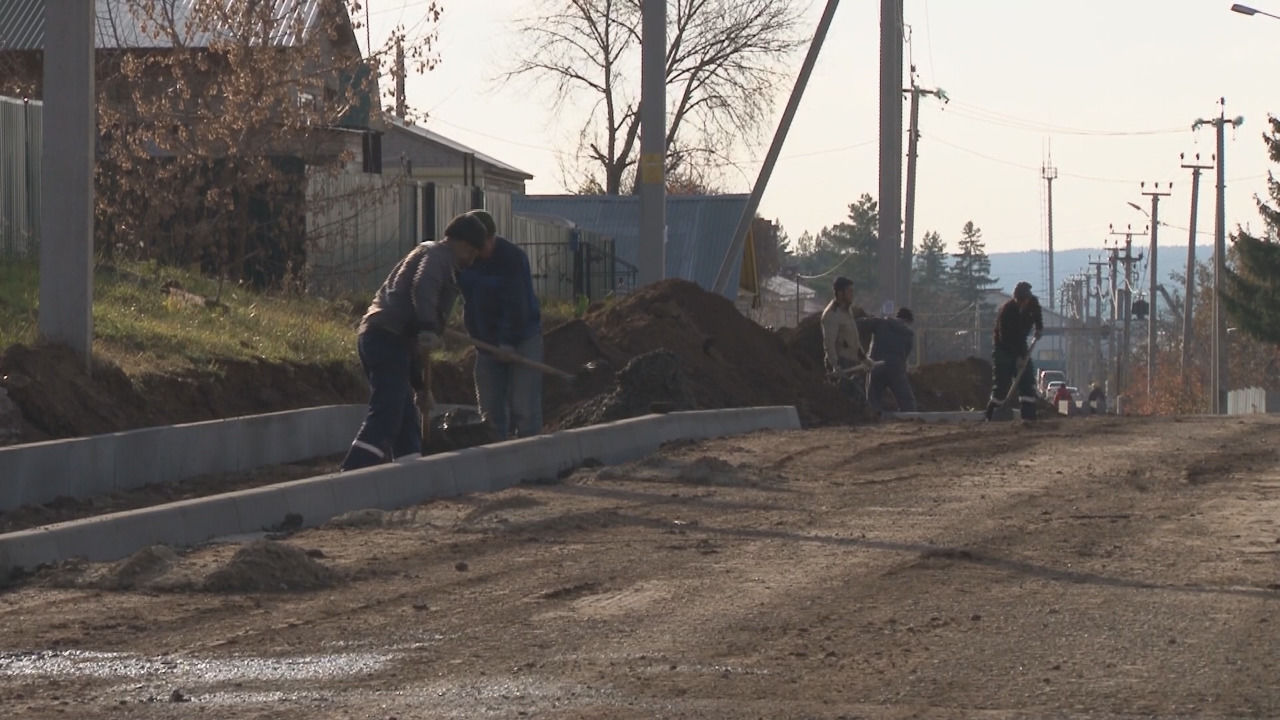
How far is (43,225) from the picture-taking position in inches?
515

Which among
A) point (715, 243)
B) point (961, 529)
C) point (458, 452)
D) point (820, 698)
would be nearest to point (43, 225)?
point (458, 452)

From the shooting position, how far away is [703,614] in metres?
7.17

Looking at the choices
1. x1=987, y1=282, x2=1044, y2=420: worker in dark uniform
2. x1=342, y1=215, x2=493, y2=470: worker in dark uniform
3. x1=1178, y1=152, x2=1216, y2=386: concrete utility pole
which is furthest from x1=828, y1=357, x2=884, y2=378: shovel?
x1=1178, y1=152, x2=1216, y2=386: concrete utility pole

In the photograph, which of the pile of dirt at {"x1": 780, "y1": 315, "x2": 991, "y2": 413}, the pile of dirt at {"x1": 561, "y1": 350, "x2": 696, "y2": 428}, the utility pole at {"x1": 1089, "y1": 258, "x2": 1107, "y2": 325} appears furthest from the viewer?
the utility pole at {"x1": 1089, "y1": 258, "x2": 1107, "y2": 325}

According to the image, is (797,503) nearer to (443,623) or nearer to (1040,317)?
(443,623)

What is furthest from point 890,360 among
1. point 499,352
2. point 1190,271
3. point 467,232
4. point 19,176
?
point 1190,271

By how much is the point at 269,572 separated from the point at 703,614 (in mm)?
1880

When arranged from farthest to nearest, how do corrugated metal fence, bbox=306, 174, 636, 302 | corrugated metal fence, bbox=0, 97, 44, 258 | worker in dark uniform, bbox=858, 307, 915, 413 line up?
corrugated metal fence, bbox=306, 174, 636, 302
worker in dark uniform, bbox=858, 307, 915, 413
corrugated metal fence, bbox=0, 97, 44, 258

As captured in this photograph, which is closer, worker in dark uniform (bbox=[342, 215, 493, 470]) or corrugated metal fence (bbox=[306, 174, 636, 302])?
worker in dark uniform (bbox=[342, 215, 493, 470])

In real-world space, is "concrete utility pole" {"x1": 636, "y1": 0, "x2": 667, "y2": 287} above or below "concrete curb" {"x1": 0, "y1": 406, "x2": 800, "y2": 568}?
above

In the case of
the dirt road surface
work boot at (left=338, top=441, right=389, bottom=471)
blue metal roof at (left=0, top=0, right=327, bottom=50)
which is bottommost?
the dirt road surface

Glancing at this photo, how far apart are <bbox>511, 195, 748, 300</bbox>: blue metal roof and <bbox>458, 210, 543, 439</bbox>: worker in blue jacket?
32804mm

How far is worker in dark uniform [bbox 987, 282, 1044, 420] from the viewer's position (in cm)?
2177

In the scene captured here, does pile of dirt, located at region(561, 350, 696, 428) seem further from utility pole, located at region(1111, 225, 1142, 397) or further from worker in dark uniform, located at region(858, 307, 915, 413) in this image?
utility pole, located at region(1111, 225, 1142, 397)
